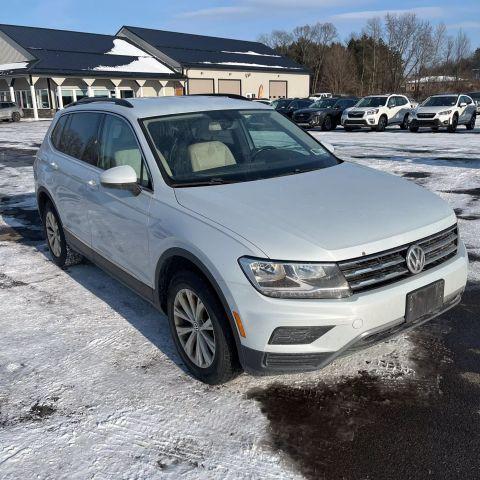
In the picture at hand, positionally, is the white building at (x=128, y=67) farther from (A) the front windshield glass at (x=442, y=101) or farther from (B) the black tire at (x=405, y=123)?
(A) the front windshield glass at (x=442, y=101)

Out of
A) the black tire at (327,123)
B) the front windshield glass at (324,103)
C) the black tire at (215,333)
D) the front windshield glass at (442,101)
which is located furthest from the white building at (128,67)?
the black tire at (215,333)

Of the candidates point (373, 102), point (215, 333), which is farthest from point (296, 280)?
point (373, 102)

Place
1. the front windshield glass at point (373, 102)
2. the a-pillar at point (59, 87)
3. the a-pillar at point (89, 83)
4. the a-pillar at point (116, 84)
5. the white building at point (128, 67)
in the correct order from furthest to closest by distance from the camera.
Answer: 1. the a-pillar at point (116, 84)
2. the a-pillar at point (89, 83)
3. the white building at point (128, 67)
4. the a-pillar at point (59, 87)
5. the front windshield glass at point (373, 102)

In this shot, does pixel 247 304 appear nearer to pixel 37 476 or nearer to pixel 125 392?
pixel 125 392

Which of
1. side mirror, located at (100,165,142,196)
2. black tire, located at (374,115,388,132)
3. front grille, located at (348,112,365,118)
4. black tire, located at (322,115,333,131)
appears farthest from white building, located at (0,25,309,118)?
side mirror, located at (100,165,142,196)

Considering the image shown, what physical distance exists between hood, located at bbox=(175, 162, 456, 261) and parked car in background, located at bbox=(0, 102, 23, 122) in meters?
36.6

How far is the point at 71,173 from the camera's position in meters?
4.80

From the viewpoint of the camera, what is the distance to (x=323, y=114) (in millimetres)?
25891

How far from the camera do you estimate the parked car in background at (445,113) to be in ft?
73.1

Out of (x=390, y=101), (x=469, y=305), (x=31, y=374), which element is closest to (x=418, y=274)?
(x=469, y=305)

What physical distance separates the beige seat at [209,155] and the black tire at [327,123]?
23.2m

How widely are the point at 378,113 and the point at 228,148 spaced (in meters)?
21.8

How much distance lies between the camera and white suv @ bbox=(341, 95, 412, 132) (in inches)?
947

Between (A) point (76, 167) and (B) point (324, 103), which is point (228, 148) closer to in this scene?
(A) point (76, 167)
